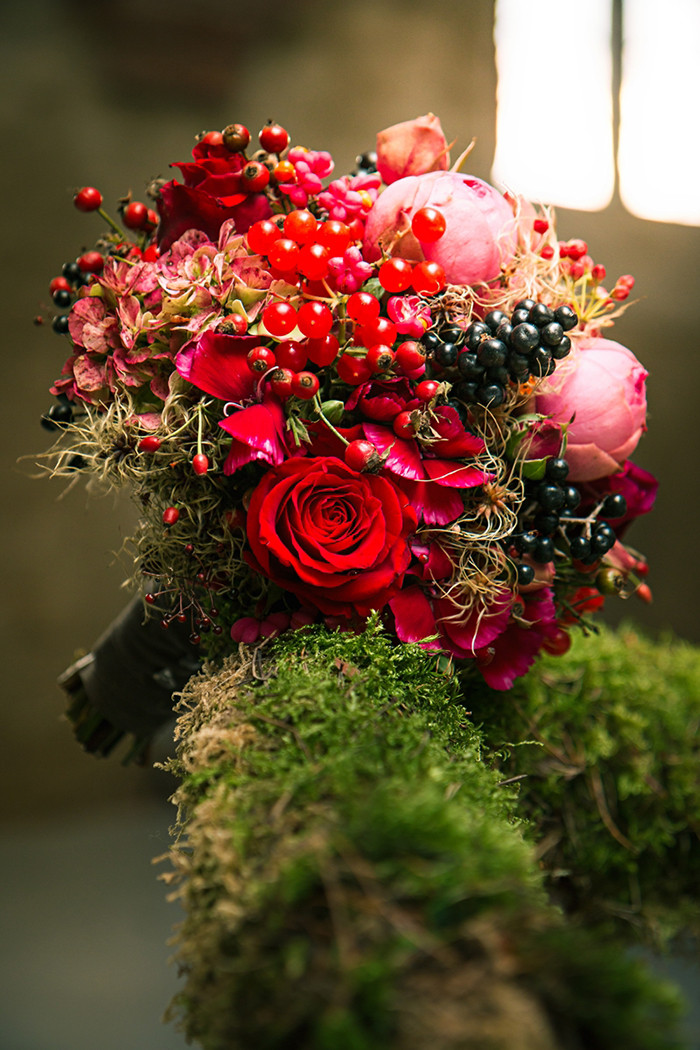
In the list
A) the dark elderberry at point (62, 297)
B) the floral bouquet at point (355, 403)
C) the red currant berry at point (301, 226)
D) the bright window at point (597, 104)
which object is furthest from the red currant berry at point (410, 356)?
the bright window at point (597, 104)

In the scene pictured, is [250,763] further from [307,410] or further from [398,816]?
[307,410]

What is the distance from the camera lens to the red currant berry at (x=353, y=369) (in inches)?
20.7

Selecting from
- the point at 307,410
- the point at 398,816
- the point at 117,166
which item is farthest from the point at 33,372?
the point at 398,816

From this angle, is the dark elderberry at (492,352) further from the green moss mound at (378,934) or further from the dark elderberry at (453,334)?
the green moss mound at (378,934)

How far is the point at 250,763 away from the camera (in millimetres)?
418

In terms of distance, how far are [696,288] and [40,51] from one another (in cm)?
164

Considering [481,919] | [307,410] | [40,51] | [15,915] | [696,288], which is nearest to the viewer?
[481,919]

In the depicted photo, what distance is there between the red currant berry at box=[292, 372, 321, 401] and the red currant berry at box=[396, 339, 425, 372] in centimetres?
6

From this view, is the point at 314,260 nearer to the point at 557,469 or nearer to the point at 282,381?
the point at 282,381

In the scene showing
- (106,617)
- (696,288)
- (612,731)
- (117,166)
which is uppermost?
(117,166)

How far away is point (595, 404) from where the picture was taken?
58 centimetres

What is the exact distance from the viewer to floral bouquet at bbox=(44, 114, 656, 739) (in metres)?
0.52

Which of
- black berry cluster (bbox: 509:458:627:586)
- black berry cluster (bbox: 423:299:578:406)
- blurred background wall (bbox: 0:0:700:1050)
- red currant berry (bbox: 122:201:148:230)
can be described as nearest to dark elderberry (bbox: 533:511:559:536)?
black berry cluster (bbox: 509:458:627:586)

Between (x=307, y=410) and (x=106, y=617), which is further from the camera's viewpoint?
(x=106, y=617)
